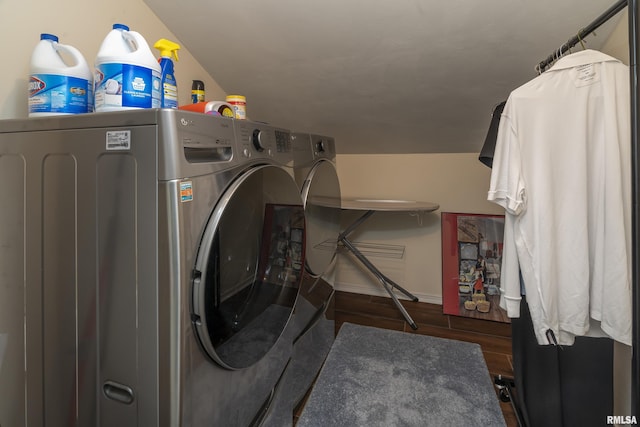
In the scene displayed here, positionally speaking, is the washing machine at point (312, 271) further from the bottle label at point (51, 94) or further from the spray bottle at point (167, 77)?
the bottle label at point (51, 94)

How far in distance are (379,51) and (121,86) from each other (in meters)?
1.16

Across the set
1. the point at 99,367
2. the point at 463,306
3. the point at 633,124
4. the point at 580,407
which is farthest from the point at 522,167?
the point at 463,306

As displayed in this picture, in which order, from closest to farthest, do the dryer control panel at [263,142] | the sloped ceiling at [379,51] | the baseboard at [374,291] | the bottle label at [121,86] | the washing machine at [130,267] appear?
1. the washing machine at [130,267]
2. the bottle label at [121,86]
3. the dryer control panel at [263,142]
4. the sloped ceiling at [379,51]
5. the baseboard at [374,291]

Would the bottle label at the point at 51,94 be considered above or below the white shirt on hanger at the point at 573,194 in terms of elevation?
above

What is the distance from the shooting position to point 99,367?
764 millimetres

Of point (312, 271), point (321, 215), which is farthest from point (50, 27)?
point (312, 271)

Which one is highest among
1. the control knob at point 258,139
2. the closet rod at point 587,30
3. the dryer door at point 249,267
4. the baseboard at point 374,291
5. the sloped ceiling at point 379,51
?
the sloped ceiling at point 379,51

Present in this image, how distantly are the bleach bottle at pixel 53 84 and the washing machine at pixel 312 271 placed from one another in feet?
2.20

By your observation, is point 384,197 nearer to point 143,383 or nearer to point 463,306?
point 463,306

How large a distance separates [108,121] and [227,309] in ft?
1.75

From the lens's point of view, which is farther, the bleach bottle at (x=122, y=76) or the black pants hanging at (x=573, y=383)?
the black pants hanging at (x=573, y=383)

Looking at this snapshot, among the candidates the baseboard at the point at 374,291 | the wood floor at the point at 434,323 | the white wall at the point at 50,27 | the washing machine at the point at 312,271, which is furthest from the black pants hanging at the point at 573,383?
the white wall at the point at 50,27

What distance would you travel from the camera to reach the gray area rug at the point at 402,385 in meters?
1.38

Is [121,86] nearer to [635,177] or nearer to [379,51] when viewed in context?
[379,51]
